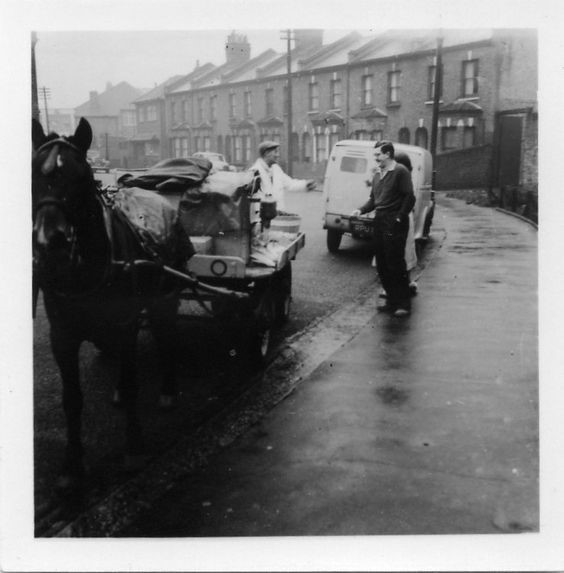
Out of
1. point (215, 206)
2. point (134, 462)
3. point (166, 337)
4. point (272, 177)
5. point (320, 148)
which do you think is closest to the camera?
point (134, 462)

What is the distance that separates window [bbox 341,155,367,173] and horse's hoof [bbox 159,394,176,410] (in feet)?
30.5

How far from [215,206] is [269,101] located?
37.0m

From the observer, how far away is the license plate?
42.7 feet

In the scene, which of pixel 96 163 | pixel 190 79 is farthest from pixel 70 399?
pixel 190 79

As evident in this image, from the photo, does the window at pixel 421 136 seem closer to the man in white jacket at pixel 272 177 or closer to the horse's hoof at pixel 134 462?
the man in white jacket at pixel 272 177

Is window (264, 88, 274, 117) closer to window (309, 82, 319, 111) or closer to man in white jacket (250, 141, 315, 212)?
window (309, 82, 319, 111)

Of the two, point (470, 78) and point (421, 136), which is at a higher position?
point (470, 78)

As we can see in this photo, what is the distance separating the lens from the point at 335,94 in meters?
38.3

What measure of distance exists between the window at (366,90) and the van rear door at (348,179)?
25.2 m

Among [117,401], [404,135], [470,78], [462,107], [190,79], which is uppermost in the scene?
[190,79]

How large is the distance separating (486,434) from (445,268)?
6841 mm

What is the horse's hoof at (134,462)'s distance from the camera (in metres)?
4.16

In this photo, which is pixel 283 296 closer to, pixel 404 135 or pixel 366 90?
pixel 404 135

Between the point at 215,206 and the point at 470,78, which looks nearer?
the point at 215,206
